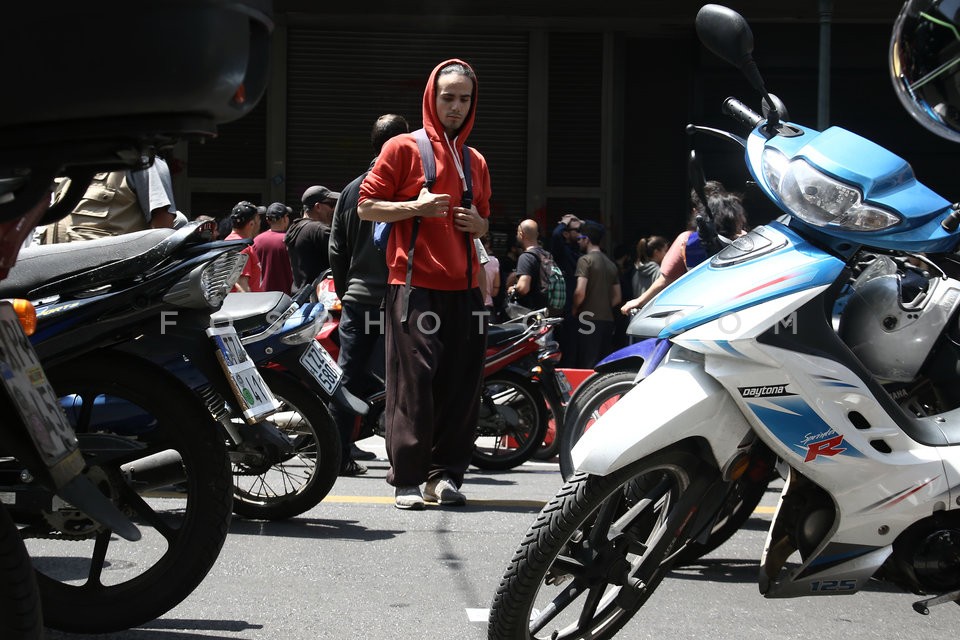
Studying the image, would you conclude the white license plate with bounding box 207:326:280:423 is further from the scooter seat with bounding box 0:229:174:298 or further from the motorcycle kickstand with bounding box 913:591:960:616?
the motorcycle kickstand with bounding box 913:591:960:616

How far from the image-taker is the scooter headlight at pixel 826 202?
3.41 metres

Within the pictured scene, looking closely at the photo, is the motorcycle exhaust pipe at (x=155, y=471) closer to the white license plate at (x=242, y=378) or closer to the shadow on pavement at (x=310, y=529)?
the white license plate at (x=242, y=378)

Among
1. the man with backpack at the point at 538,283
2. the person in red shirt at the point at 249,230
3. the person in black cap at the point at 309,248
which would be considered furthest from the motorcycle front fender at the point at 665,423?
the man with backpack at the point at 538,283

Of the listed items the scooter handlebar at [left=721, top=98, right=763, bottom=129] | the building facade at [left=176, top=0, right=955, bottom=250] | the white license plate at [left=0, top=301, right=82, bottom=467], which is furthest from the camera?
the building facade at [left=176, top=0, right=955, bottom=250]

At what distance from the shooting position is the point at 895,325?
3.78m

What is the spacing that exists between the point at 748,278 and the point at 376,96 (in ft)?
41.5

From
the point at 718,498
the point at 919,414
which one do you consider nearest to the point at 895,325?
the point at 919,414

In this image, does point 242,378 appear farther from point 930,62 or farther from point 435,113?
point 930,62

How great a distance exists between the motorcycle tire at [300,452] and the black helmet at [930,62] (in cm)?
289

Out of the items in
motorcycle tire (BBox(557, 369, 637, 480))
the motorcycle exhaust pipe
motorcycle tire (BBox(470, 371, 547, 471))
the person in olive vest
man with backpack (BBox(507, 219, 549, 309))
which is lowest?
motorcycle tire (BBox(470, 371, 547, 471))

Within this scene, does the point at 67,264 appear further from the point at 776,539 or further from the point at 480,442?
the point at 480,442

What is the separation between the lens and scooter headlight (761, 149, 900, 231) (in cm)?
341

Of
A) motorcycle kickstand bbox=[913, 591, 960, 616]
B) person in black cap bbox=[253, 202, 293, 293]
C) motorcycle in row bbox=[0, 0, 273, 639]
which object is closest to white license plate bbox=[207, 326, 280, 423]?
motorcycle in row bbox=[0, 0, 273, 639]

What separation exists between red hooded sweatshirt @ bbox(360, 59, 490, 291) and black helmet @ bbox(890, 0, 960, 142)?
8.88 feet
